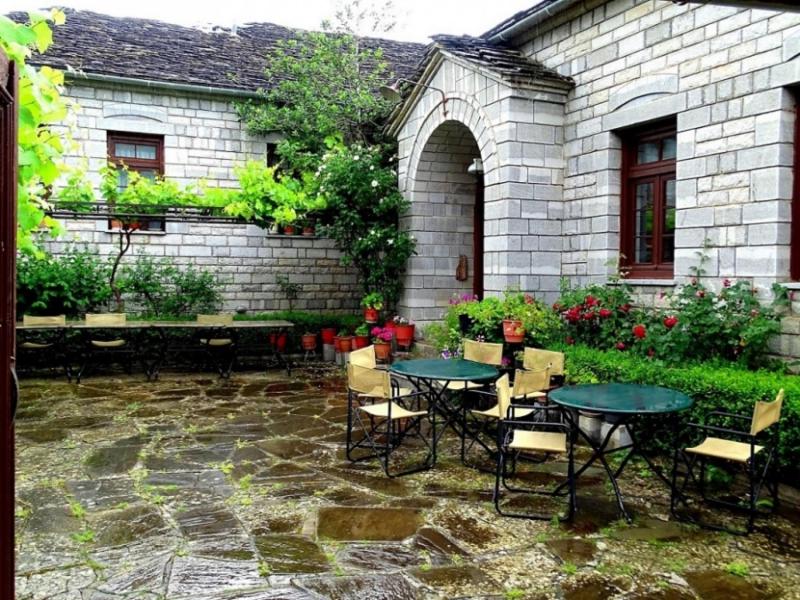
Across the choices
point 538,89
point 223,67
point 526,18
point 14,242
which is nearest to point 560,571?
point 14,242

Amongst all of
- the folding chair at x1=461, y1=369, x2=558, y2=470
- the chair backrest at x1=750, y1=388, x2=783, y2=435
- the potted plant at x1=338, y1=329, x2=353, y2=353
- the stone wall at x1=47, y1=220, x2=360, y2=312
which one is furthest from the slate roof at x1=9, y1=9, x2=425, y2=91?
the chair backrest at x1=750, y1=388, x2=783, y2=435

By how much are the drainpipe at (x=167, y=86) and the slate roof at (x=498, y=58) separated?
4.03 m

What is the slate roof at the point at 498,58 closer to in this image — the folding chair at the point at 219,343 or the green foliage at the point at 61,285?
the folding chair at the point at 219,343

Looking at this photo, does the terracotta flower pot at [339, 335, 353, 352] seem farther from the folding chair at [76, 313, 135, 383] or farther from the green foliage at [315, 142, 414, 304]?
the folding chair at [76, 313, 135, 383]

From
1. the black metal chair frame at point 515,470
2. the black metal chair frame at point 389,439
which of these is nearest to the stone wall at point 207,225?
the black metal chair frame at point 389,439

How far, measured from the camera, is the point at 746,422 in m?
4.81

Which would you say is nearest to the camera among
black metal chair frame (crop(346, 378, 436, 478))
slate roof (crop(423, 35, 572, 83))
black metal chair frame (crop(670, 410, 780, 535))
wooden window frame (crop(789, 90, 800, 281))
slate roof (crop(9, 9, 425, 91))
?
black metal chair frame (crop(670, 410, 780, 535))

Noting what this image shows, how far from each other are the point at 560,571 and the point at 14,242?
294 cm

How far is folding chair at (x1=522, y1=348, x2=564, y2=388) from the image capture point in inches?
236

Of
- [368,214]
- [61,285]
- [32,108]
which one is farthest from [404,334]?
[32,108]

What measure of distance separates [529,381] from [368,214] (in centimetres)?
567

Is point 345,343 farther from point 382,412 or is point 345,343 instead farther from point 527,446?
point 527,446

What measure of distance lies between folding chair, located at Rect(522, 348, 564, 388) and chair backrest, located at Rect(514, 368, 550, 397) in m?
0.77

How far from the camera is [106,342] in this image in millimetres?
9664
